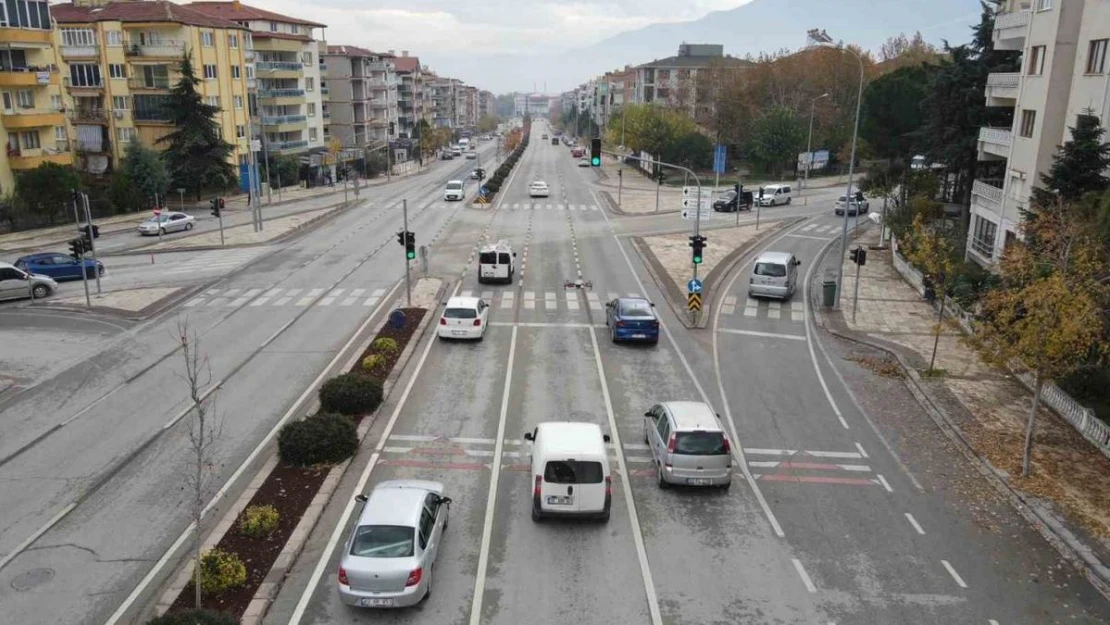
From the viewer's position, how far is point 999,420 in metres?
21.8

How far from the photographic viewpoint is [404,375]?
2475 cm

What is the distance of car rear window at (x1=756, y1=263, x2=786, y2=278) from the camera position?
35.6 metres

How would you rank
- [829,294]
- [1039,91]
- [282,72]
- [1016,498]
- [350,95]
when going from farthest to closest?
[350,95], [282,72], [829,294], [1039,91], [1016,498]

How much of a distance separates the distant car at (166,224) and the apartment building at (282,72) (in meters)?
26.1

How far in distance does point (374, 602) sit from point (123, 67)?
68425mm

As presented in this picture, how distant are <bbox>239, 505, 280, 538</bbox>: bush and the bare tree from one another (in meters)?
0.79

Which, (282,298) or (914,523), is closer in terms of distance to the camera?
(914,523)

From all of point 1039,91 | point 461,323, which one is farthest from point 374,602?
point 1039,91

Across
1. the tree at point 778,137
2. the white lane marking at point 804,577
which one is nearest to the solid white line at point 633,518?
the white lane marking at point 804,577

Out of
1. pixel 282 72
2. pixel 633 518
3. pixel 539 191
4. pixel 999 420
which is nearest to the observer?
pixel 633 518

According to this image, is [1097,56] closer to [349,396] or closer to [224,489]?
[349,396]

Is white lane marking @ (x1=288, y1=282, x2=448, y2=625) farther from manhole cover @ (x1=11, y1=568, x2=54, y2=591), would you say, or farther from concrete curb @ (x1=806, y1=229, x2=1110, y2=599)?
concrete curb @ (x1=806, y1=229, x2=1110, y2=599)

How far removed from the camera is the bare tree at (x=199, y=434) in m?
12.4

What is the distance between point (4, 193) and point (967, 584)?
199ft
